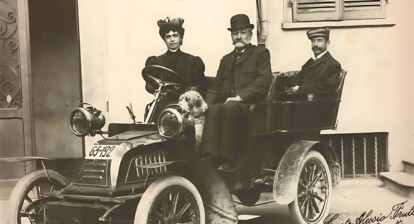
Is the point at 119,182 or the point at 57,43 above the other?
the point at 57,43

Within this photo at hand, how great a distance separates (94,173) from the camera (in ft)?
7.40

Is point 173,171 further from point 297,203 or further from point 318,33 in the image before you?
point 318,33

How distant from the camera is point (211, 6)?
2721 mm

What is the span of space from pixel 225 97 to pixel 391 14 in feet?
3.88

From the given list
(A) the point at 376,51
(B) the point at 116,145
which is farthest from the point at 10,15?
(A) the point at 376,51

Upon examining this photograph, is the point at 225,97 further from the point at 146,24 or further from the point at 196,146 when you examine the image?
the point at 146,24

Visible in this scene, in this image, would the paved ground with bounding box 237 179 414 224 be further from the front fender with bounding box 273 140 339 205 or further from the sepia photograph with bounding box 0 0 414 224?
the front fender with bounding box 273 140 339 205

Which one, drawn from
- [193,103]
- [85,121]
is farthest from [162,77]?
[85,121]

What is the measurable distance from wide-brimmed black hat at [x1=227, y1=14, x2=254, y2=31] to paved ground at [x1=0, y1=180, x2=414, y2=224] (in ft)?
3.51

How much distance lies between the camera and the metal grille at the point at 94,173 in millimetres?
2221

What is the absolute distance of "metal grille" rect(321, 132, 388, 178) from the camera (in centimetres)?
291

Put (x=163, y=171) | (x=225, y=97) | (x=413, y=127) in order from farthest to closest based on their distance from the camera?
(x=413, y=127), (x=225, y=97), (x=163, y=171)

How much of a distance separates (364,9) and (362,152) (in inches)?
36.0

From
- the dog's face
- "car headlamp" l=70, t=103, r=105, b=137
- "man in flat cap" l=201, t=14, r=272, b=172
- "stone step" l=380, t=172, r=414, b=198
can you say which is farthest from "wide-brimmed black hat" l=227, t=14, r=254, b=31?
"stone step" l=380, t=172, r=414, b=198
